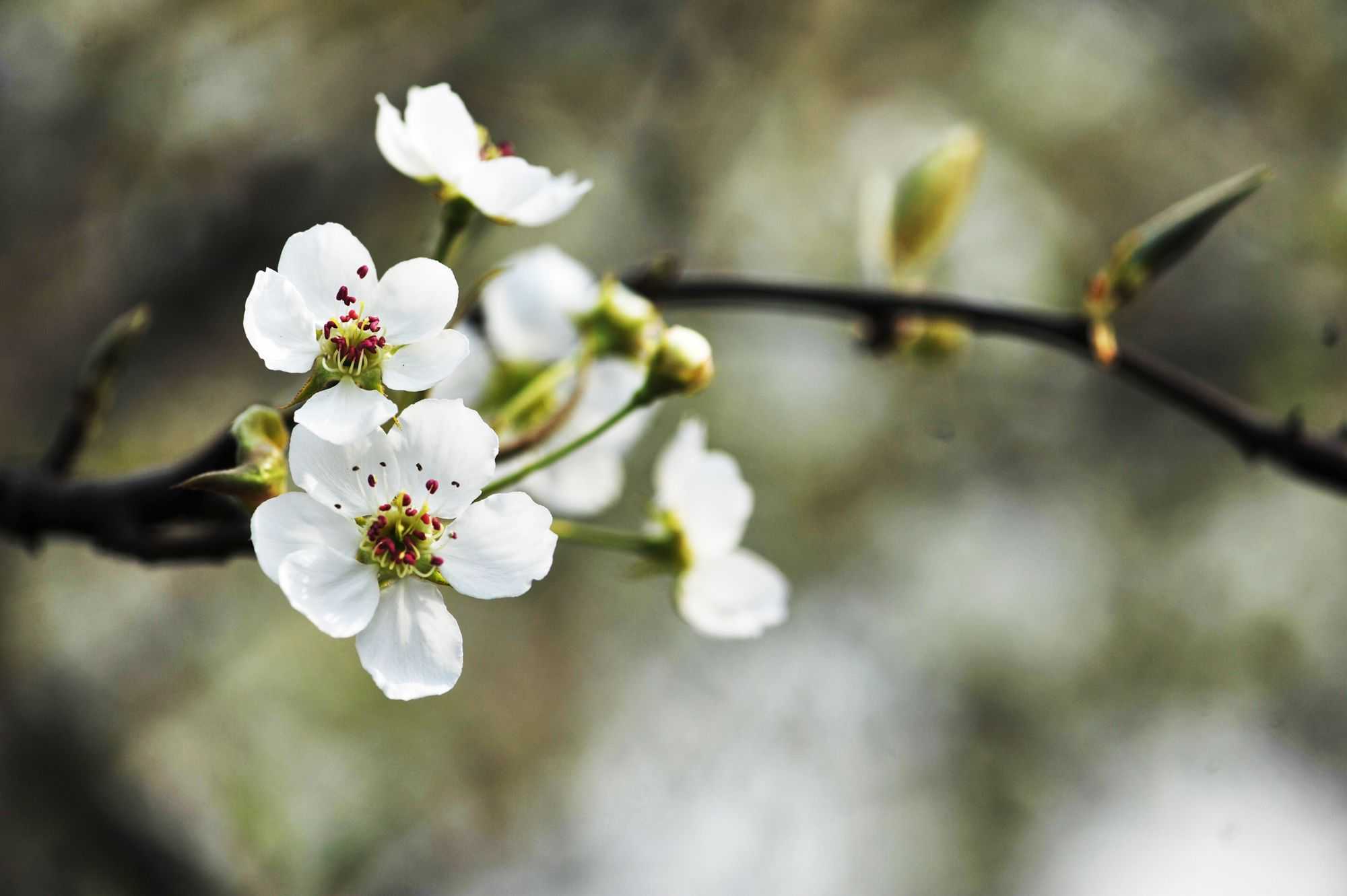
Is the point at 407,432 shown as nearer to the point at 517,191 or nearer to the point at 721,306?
the point at 517,191

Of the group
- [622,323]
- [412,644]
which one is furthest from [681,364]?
[412,644]

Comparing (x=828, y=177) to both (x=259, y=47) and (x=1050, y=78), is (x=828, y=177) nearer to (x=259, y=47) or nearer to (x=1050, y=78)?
(x=1050, y=78)

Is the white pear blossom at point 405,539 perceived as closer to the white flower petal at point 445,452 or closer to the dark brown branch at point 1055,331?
the white flower petal at point 445,452

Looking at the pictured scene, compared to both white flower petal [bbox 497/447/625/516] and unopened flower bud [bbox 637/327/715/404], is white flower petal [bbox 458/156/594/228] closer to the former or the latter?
unopened flower bud [bbox 637/327/715/404]

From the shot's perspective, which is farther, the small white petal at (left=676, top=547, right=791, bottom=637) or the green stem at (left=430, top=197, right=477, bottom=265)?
the small white petal at (left=676, top=547, right=791, bottom=637)

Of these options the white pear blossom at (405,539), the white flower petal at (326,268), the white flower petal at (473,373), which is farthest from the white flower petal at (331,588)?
the white flower petal at (473,373)

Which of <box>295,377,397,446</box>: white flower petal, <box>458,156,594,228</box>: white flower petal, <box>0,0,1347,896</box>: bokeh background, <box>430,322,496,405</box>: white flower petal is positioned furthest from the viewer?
<box>0,0,1347,896</box>: bokeh background

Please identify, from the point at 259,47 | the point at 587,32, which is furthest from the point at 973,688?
the point at 259,47

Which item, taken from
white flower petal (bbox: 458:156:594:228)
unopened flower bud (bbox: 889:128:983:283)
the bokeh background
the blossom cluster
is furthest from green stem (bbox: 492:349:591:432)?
the bokeh background
